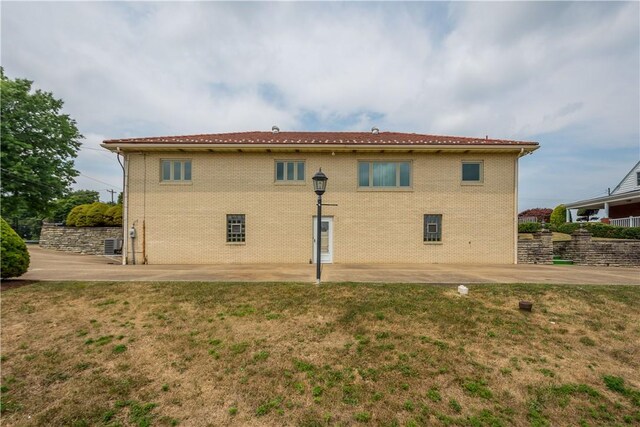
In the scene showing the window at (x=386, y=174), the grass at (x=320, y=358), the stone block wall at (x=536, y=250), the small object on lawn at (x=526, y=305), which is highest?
the window at (x=386, y=174)

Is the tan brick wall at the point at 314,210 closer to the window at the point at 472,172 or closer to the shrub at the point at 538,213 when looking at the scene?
the window at the point at 472,172

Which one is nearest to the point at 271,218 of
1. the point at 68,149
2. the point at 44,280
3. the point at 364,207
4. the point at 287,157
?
the point at 287,157

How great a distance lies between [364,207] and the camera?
12164mm

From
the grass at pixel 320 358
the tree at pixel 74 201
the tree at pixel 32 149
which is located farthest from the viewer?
the tree at pixel 74 201

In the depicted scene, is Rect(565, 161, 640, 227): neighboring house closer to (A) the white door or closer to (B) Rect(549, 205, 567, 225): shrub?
(B) Rect(549, 205, 567, 225): shrub

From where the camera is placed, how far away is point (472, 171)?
40.3 feet

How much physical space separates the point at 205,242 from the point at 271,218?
3.04 m

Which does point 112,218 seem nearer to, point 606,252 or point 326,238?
point 326,238

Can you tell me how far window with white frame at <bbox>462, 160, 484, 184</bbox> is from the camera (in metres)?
12.3

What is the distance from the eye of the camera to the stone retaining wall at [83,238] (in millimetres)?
17000

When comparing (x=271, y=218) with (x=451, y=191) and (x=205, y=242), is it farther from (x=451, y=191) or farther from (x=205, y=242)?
(x=451, y=191)

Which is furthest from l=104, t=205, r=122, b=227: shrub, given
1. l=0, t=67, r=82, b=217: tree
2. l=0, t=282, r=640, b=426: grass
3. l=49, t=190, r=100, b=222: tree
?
l=49, t=190, r=100, b=222: tree

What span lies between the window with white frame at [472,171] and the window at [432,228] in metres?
2.12

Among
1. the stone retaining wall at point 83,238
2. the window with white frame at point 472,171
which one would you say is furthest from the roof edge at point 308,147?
the stone retaining wall at point 83,238
